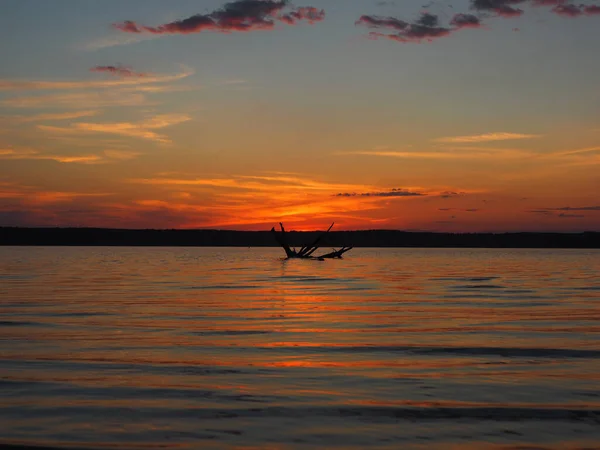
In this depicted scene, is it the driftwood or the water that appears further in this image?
the driftwood

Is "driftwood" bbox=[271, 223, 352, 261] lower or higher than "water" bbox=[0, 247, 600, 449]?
higher

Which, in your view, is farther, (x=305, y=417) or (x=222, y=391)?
(x=222, y=391)

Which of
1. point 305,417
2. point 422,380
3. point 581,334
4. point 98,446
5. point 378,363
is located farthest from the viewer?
point 581,334

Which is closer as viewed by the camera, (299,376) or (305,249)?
(299,376)

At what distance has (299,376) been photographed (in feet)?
46.5

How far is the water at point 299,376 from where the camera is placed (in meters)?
10.2

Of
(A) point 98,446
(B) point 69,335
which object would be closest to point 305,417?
(A) point 98,446

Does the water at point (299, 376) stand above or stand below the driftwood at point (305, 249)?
below

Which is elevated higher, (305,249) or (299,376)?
(305,249)

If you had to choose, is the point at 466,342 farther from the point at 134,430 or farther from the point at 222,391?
the point at 134,430

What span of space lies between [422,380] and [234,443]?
17.0ft

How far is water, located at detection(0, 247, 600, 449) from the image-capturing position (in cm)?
1017

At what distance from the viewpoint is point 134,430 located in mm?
10219

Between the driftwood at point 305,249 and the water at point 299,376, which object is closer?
the water at point 299,376
